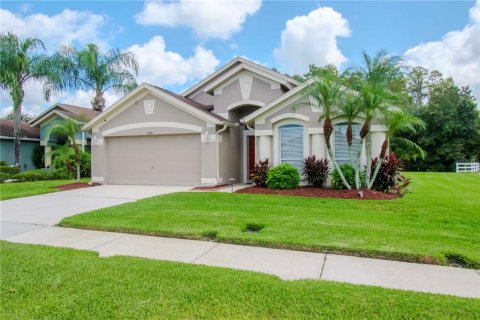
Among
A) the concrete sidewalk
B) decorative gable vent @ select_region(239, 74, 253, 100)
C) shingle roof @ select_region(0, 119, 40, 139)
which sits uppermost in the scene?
decorative gable vent @ select_region(239, 74, 253, 100)

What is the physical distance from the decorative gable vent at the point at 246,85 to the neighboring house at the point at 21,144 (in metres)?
17.3

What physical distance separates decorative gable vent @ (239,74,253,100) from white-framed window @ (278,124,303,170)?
3.01m

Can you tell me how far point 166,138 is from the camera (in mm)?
14750

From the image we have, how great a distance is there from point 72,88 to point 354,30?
63.2 feet

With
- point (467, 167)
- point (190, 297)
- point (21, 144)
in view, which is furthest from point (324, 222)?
point (467, 167)

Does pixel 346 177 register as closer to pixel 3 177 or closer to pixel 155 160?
pixel 155 160

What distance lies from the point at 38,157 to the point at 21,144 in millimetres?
1407

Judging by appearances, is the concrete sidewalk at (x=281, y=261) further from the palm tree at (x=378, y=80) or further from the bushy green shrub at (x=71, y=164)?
the bushy green shrub at (x=71, y=164)

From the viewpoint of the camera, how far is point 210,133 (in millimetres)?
13742

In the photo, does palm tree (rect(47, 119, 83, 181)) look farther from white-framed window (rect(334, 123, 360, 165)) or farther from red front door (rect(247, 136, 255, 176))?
white-framed window (rect(334, 123, 360, 165))

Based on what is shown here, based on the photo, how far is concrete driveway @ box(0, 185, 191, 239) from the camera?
744cm

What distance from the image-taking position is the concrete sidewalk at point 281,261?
4.07 metres

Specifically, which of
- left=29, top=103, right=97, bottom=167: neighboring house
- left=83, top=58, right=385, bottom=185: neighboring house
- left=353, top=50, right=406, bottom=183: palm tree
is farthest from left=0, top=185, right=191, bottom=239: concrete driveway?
left=29, top=103, right=97, bottom=167: neighboring house

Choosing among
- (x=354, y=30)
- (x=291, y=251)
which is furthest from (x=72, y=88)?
(x=291, y=251)
